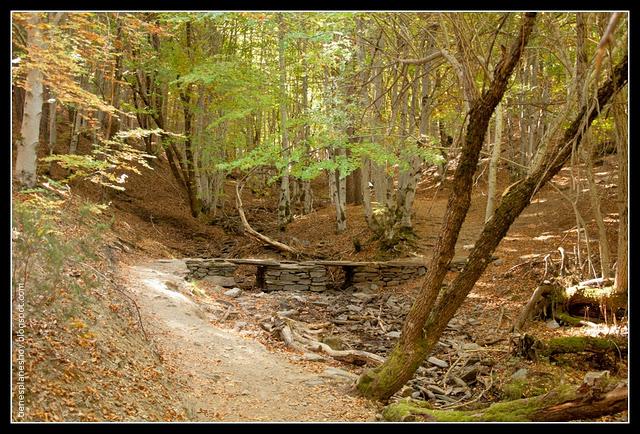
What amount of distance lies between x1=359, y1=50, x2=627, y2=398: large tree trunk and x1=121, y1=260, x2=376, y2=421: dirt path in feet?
1.17

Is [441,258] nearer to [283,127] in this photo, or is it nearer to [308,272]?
[308,272]

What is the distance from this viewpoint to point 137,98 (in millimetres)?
17438

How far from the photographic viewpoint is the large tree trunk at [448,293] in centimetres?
522

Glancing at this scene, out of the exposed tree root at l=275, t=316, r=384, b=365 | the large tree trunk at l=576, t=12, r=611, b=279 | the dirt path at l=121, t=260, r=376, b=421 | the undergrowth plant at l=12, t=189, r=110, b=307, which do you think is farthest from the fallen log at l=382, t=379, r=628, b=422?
the undergrowth plant at l=12, t=189, r=110, b=307

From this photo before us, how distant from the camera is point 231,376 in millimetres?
6375

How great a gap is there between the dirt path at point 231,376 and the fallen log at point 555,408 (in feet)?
1.95

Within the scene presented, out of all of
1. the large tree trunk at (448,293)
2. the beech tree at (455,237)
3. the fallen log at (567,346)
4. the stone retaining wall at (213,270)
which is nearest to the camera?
the beech tree at (455,237)

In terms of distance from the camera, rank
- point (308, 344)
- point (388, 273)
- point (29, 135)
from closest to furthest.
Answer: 1. point (308, 344)
2. point (29, 135)
3. point (388, 273)

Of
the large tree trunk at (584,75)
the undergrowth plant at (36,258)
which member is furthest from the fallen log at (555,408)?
the undergrowth plant at (36,258)

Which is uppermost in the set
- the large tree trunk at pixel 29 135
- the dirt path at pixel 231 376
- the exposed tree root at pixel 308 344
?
the large tree trunk at pixel 29 135

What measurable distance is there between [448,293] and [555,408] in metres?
1.55

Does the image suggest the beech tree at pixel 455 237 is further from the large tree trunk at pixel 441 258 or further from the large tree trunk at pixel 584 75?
the large tree trunk at pixel 584 75

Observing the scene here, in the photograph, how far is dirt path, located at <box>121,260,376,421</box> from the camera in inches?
209

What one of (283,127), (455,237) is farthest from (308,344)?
(283,127)
